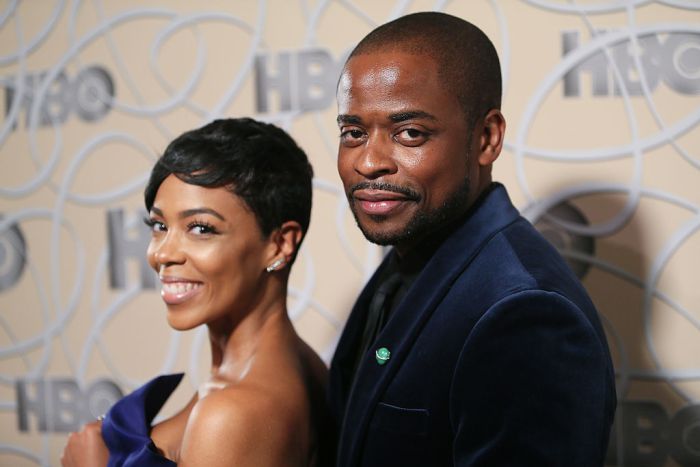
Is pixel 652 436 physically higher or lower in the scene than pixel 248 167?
lower

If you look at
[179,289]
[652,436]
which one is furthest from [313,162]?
[652,436]

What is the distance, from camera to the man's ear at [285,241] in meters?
1.27

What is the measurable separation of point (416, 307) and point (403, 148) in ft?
0.77

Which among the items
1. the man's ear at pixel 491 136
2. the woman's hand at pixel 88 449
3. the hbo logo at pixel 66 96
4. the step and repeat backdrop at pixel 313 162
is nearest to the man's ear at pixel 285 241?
the man's ear at pixel 491 136

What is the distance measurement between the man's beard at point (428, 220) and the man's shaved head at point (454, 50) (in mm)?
111

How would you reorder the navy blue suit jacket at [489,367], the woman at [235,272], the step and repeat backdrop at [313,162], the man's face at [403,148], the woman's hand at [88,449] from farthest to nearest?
the step and repeat backdrop at [313,162] → the woman's hand at [88,449] → the woman at [235,272] → the man's face at [403,148] → the navy blue suit jacket at [489,367]

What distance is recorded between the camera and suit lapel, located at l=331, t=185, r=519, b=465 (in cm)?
109

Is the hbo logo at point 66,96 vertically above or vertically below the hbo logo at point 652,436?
above

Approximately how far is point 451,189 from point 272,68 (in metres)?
0.99

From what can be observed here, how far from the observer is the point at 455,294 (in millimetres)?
1073

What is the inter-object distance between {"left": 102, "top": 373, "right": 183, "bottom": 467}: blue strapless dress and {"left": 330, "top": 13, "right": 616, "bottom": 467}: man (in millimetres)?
324

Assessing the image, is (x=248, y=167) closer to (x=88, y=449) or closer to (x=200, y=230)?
(x=200, y=230)

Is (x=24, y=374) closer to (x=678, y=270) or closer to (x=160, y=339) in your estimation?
(x=160, y=339)

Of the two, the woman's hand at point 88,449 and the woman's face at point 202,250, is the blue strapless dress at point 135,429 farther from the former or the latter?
the woman's face at point 202,250
